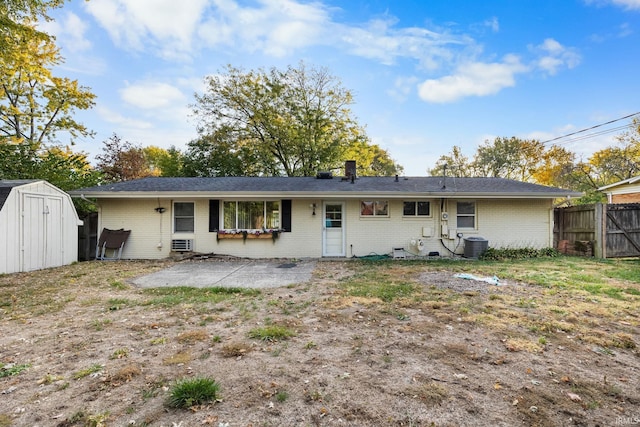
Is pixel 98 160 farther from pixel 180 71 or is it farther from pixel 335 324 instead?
pixel 335 324

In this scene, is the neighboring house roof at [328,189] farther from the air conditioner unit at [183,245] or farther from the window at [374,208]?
the air conditioner unit at [183,245]

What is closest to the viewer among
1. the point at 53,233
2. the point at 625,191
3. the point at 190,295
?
the point at 190,295

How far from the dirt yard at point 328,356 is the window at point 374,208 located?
16.3 feet

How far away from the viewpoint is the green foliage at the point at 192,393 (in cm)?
215

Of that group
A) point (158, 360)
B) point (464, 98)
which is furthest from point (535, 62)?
point (158, 360)

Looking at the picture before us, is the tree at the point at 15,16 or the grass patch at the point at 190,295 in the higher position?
the tree at the point at 15,16

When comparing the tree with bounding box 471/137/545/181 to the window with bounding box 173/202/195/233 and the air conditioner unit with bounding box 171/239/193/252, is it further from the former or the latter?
the air conditioner unit with bounding box 171/239/193/252

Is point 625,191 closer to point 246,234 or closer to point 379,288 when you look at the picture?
point 379,288

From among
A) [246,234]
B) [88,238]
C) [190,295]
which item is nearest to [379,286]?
[190,295]

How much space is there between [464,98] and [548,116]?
24.6 feet

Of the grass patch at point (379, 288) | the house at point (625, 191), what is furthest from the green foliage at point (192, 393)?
the house at point (625, 191)

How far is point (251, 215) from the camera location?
1048cm

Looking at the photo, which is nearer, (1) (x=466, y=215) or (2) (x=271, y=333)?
(2) (x=271, y=333)

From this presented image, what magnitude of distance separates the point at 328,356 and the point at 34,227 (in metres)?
8.89
